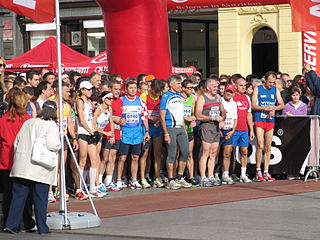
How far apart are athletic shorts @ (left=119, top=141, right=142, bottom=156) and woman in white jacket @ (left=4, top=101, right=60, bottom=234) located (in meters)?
4.79

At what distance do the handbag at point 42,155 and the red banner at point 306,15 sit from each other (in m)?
8.42

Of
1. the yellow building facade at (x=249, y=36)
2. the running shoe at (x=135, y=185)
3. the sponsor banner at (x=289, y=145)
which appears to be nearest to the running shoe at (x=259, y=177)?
the sponsor banner at (x=289, y=145)

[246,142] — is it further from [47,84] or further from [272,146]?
[47,84]

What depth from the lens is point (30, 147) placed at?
34.2ft

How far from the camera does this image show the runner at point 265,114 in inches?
654

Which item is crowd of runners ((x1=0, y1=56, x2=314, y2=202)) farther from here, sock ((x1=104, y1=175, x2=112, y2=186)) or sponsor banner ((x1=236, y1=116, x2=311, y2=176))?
sponsor banner ((x1=236, y1=116, x2=311, y2=176))

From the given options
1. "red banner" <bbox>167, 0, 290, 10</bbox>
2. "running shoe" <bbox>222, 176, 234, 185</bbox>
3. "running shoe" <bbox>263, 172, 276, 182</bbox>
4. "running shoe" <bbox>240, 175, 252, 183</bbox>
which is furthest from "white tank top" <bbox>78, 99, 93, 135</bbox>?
"red banner" <bbox>167, 0, 290, 10</bbox>

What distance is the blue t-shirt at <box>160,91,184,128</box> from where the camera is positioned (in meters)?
15.3

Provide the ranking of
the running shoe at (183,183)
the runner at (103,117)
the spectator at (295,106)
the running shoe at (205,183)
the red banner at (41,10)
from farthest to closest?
1. the spectator at (295,106)
2. the running shoe at (205,183)
3. the running shoe at (183,183)
4. the runner at (103,117)
5. the red banner at (41,10)

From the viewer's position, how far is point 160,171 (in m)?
16.7

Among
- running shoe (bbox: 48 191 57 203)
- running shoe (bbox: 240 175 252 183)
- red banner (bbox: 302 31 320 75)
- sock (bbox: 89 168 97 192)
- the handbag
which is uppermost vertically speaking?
red banner (bbox: 302 31 320 75)

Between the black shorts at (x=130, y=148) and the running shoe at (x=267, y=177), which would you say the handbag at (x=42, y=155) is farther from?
the running shoe at (x=267, y=177)

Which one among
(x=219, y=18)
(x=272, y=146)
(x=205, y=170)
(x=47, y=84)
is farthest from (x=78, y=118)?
(x=219, y=18)

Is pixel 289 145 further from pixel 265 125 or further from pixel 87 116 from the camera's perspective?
pixel 87 116
